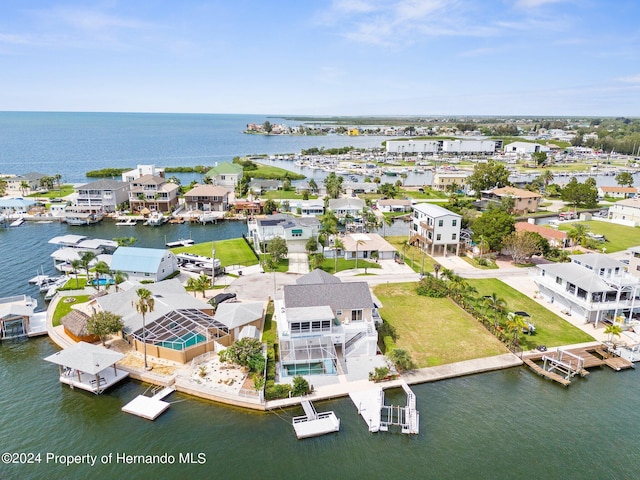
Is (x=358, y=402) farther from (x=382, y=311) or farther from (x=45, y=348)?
(x=45, y=348)

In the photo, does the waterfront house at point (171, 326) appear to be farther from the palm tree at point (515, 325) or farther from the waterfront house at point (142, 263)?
the palm tree at point (515, 325)

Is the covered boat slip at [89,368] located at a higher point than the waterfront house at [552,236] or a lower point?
lower

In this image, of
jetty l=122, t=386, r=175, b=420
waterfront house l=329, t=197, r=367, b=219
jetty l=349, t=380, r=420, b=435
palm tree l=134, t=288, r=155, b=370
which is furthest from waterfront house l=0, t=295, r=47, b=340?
waterfront house l=329, t=197, r=367, b=219

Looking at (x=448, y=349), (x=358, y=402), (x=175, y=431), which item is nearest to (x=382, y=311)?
(x=448, y=349)

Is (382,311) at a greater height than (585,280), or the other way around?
(585,280)

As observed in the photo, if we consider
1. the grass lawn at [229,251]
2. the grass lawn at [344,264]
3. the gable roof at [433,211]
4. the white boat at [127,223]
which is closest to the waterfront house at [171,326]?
the grass lawn at [229,251]

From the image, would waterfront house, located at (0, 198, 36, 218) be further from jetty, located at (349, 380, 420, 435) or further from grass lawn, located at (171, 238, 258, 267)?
jetty, located at (349, 380, 420, 435)
